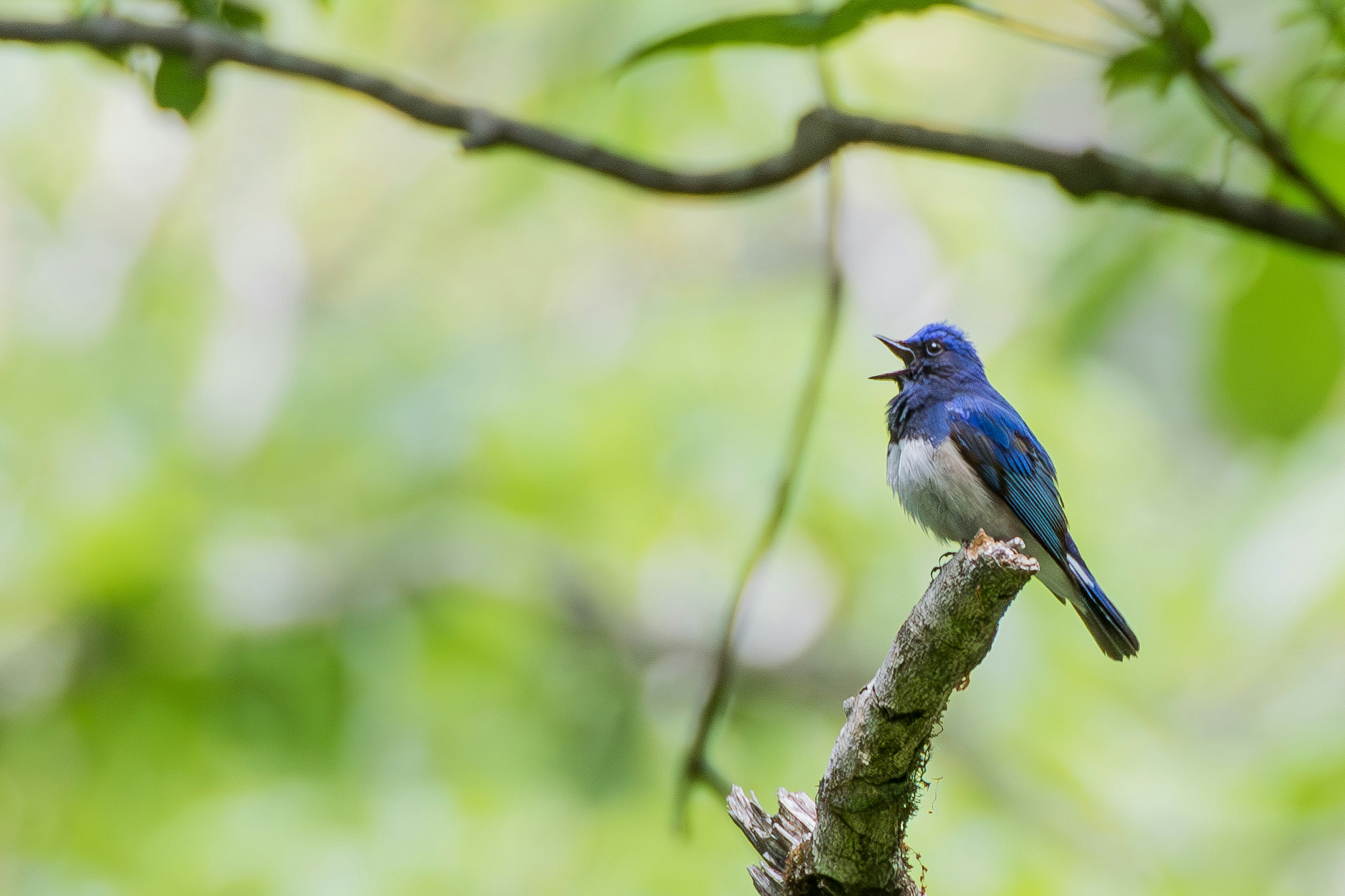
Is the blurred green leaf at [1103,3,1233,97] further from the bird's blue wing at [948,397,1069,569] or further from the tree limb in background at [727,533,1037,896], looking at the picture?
the bird's blue wing at [948,397,1069,569]

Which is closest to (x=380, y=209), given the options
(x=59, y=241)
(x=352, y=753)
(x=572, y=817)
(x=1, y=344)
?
(x=59, y=241)

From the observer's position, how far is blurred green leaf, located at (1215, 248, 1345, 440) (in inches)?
148

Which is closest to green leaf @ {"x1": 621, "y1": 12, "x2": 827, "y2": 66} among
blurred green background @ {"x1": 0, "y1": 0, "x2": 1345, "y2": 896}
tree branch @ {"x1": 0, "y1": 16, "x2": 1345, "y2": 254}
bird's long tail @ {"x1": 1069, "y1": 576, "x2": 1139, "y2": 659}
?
tree branch @ {"x1": 0, "y1": 16, "x2": 1345, "y2": 254}

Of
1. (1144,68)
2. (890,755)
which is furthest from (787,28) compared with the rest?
(890,755)

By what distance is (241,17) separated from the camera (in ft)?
12.3

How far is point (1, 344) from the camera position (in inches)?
402

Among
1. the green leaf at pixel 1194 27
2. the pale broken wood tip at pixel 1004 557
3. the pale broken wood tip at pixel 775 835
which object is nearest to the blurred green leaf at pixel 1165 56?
the green leaf at pixel 1194 27

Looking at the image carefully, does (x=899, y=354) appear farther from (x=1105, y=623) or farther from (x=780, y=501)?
(x=780, y=501)

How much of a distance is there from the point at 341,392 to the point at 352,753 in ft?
10.5

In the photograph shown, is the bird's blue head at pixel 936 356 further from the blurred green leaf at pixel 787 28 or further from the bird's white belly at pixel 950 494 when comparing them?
the blurred green leaf at pixel 787 28

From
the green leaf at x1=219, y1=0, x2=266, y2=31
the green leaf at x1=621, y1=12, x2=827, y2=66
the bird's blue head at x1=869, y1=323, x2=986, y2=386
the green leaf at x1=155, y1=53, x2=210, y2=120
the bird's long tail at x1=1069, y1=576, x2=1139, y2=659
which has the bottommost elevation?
the bird's long tail at x1=1069, y1=576, x2=1139, y2=659

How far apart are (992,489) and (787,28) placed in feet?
8.66

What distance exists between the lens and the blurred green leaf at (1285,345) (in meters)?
3.77

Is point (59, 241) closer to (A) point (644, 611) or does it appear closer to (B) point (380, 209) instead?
(B) point (380, 209)
